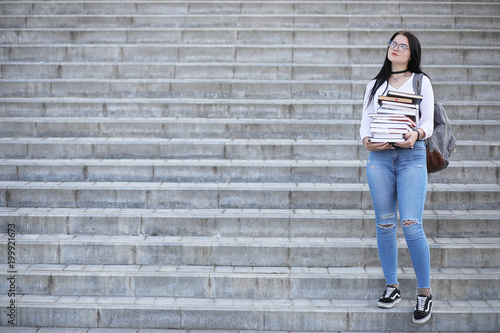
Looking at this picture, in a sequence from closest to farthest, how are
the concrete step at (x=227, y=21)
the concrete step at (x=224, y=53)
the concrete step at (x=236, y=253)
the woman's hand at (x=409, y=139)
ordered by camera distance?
the woman's hand at (x=409, y=139) < the concrete step at (x=236, y=253) < the concrete step at (x=224, y=53) < the concrete step at (x=227, y=21)

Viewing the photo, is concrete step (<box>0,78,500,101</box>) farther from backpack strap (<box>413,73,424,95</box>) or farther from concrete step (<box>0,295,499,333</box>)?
concrete step (<box>0,295,499,333</box>)

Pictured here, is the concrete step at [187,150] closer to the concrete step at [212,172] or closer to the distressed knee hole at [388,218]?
the concrete step at [212,172]

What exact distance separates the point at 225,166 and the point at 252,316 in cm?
181

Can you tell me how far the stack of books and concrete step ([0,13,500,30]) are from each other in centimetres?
434

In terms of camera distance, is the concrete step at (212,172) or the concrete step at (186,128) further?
the concrete step at (186,128)

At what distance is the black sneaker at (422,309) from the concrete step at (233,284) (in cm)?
38

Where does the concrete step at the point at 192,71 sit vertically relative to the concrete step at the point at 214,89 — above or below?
above

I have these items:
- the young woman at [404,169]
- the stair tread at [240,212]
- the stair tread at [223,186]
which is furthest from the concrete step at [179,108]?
the young woman at [404,169]

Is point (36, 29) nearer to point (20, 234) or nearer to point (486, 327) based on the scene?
point (20, 234)

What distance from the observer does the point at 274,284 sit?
15.8 feet

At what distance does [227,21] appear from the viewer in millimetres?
8281

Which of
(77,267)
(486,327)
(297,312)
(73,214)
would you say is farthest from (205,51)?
(486,327)

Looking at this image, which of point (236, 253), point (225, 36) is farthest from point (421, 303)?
point (225, 36)

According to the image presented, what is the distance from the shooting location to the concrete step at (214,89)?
701 cm
